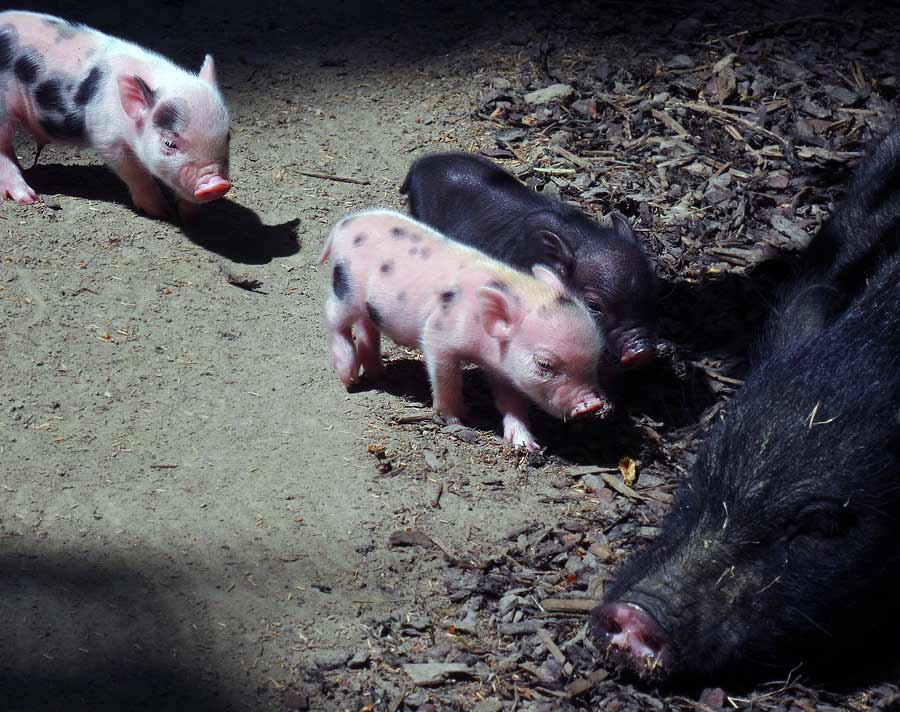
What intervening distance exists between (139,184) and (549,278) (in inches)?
102

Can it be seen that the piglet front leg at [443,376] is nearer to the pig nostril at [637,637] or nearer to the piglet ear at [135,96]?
the pig nostril at [637,637]

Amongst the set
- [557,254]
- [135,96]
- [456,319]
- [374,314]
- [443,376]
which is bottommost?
[443,376]

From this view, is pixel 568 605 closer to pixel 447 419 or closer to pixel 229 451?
pixel 447 419

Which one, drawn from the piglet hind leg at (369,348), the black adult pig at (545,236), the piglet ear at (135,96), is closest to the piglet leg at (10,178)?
the piglet ear at (135,96)

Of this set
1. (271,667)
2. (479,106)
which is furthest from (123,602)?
(479,106)

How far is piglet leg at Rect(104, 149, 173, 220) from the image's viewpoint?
6.06 meters

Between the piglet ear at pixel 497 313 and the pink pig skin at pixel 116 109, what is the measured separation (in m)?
1.97

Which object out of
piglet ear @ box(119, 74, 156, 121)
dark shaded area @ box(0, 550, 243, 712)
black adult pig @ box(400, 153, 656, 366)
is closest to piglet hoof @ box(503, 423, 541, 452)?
black adult pig @ box(400, 153, 656, 366)

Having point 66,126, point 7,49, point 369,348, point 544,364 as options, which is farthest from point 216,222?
point 544,364

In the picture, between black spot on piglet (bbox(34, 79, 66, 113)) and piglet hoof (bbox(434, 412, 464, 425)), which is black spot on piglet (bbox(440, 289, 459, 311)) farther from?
black spot on piglet (bbox(34, 79, 66, 113))

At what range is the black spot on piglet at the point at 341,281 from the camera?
499 centimetres

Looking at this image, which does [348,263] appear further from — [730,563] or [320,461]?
[730,563]

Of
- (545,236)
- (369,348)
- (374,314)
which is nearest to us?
(374,314)

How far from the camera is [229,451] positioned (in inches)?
177
